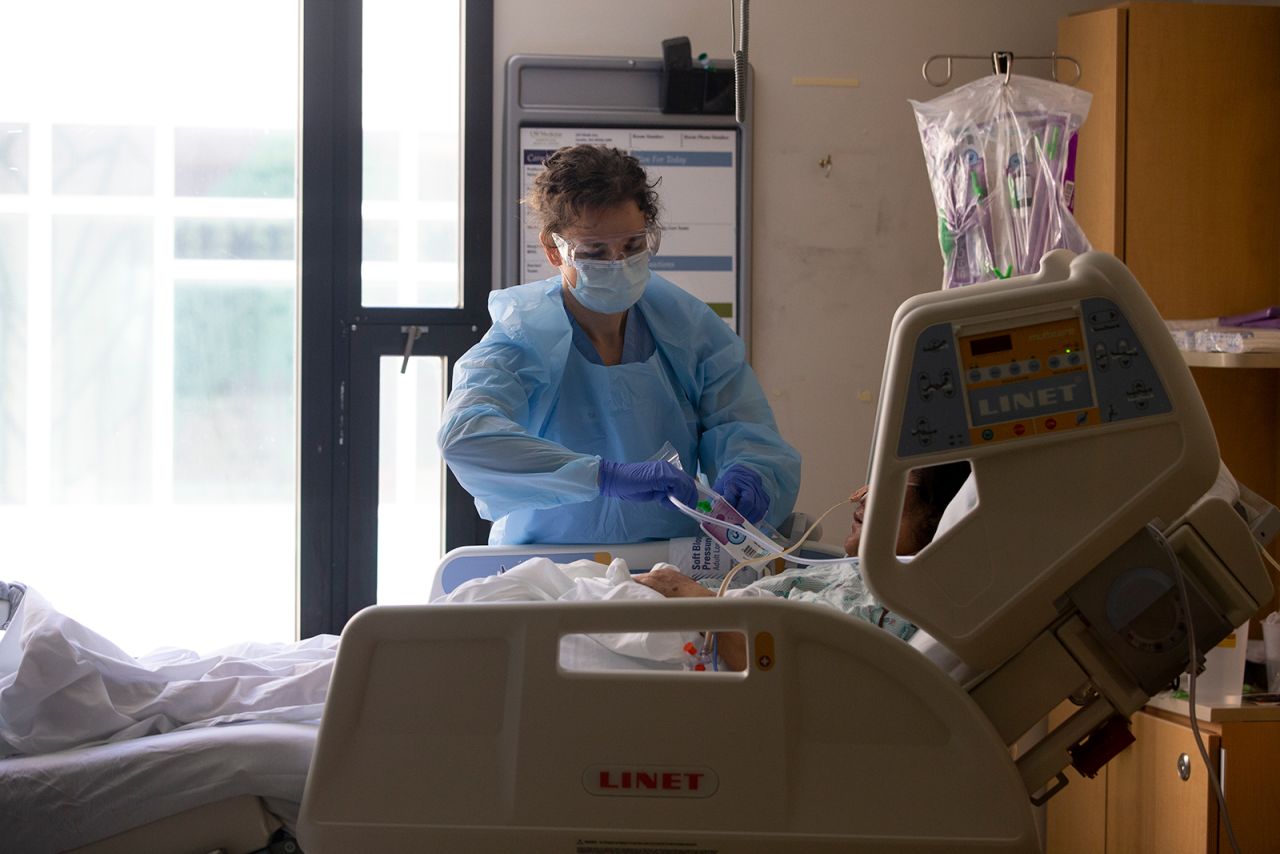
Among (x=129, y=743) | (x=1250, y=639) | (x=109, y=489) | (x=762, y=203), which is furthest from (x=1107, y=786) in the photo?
(x=109, y=489)

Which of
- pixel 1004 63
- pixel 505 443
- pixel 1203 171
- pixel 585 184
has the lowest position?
pixel 505 443

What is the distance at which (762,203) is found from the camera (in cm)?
346

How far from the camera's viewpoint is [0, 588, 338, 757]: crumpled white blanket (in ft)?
5.55

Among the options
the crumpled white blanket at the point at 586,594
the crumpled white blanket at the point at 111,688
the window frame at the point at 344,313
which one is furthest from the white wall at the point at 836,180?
the crumpled white blanket at the point at 111,688

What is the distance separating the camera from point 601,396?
2.64 metres

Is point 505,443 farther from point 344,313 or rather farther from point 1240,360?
point 1240,360

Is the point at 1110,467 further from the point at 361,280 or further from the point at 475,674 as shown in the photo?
the point at 361,280

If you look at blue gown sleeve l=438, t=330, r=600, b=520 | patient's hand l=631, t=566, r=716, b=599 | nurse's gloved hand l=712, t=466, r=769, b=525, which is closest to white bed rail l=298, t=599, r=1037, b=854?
patient's hand l=631, t=566, r=716, b=599

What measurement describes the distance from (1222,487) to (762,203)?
6.83 ft

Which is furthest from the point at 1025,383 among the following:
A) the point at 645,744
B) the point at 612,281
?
the point at 612,281

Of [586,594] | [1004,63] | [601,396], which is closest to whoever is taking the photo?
[586,594]

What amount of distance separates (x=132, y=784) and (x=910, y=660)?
1003 mm

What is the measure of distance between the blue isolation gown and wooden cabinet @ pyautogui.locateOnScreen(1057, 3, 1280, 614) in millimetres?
1059

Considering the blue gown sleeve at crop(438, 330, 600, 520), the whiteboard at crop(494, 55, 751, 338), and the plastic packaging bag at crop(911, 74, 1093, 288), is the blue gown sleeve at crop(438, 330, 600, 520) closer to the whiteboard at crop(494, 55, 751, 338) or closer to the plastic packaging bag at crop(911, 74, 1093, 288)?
the whiteboard at crop(494, 55, 751, 338)
